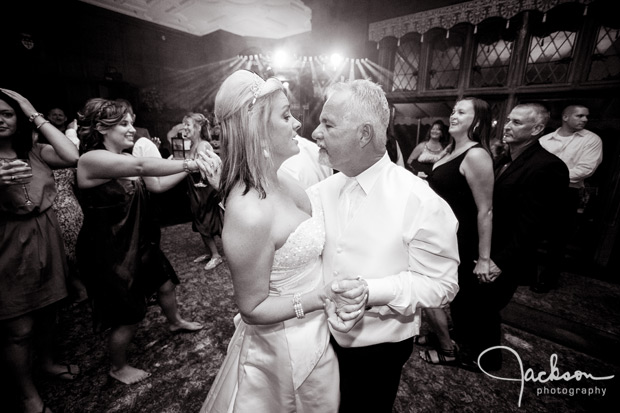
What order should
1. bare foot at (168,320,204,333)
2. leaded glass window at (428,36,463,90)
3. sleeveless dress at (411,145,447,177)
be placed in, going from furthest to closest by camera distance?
leaded glass window at (428,36,463,90) → sleeveless dress at (411,145,447,177) → bare foot at (168,320,204,333)

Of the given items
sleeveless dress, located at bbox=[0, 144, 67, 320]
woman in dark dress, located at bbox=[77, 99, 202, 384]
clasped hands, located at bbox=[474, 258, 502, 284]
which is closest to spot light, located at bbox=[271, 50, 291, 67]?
woman in dark dress, located at bbox=[77, 99, 202, 384]

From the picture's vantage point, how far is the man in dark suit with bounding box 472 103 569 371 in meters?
2.07

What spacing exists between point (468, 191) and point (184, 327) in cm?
291

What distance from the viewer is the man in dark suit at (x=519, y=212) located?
2068 mm

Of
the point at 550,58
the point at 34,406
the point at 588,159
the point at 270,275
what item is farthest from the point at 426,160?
the point at 34,406

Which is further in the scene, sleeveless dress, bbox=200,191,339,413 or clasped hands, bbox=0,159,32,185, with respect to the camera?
clasped hands, bbox=0,159,32,185

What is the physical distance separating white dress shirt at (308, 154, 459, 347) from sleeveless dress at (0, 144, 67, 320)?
2.04 m

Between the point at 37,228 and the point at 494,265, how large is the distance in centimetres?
331

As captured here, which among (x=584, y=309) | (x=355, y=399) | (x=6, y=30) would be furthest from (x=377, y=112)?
(x=6, y=30)

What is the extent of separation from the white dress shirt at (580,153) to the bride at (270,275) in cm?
466

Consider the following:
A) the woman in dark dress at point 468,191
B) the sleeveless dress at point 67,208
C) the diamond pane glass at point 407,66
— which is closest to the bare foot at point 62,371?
the sleeveless dress at point 67,208

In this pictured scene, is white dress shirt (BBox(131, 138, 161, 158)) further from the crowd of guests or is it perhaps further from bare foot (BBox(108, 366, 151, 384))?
bare foot (BBox(108, 366, 151, 384))

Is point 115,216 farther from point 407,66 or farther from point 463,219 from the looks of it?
point 407,66

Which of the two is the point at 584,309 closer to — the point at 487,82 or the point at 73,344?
the point at 487,82
